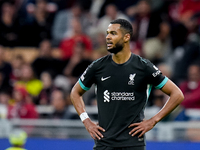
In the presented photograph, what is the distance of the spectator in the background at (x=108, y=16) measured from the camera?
11492mm

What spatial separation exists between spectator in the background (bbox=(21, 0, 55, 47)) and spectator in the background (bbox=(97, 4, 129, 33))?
1.41m

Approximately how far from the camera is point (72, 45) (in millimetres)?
11234

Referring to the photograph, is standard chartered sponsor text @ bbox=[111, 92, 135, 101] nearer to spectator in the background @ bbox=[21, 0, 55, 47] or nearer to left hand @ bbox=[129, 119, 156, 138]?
left hand @ bbox=[129, 119, 156, 138]

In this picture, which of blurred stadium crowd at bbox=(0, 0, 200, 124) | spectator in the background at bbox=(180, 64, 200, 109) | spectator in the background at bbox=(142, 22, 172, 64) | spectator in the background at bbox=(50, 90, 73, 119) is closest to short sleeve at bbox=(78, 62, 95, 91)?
blurred stadium crowd at bbox=(0, 0, 200, 124)

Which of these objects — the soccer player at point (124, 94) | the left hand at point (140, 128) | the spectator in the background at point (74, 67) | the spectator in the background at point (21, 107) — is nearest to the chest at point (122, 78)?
the soccer player at point (124, 94)

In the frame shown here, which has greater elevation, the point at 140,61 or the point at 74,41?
the point at 74,41

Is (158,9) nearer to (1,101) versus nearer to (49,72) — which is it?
(49,72)

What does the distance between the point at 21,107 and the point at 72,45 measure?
2.52 metres

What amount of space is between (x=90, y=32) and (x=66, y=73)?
71.3 inches

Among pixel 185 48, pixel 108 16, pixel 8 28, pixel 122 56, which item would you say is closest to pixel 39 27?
pixel 8 28

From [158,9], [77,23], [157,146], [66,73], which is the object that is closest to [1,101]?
[66,73]

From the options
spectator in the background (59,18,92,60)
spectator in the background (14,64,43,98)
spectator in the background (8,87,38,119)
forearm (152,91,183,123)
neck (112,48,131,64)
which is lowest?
forearm (152,91,183,123)

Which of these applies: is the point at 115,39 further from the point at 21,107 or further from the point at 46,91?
the point at 46,91

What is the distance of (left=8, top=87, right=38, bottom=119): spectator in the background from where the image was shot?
9.20 metres
